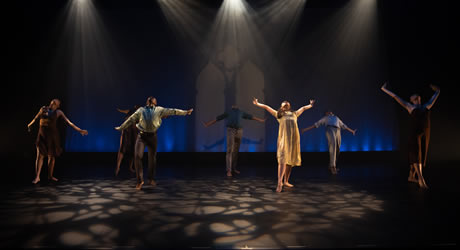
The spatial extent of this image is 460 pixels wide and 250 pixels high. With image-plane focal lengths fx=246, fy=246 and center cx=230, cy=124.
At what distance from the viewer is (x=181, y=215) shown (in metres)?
2.54

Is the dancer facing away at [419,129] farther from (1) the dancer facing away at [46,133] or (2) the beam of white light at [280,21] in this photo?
(1) the dancer facing away at [46,133]

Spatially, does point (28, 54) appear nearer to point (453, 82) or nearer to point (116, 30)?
point (116, 30)

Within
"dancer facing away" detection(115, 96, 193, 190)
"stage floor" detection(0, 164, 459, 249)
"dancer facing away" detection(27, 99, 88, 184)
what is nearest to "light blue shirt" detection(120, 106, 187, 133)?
"dancer facing away" detection(115, 96, 193, 190)

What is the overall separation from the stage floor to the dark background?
13.3 feet

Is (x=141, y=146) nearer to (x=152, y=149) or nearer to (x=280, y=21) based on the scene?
(x=152, y=149)

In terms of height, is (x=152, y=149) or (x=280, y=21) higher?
(x=280, y=21)

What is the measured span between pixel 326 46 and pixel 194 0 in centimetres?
470

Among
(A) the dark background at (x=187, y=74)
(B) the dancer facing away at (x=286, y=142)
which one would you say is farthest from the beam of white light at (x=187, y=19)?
(B) the dancer facing away at (x=286, y=142)

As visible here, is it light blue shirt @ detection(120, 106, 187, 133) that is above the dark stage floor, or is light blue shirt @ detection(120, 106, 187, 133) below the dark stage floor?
above

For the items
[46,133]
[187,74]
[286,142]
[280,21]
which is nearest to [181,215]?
[286,142]

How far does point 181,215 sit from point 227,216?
0.48m

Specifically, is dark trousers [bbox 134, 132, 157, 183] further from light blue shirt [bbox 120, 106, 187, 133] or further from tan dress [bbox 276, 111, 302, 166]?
tan dress [bbox 276, 111, 302, 166]

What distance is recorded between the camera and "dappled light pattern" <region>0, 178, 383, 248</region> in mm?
1887

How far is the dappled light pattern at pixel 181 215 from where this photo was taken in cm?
189
